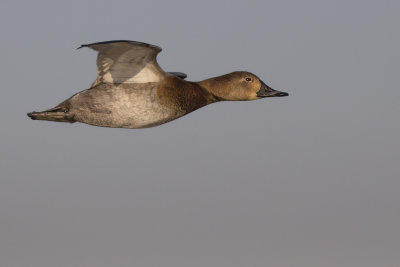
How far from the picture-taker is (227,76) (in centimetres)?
1994

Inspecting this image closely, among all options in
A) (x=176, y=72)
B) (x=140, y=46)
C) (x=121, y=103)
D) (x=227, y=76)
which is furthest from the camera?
(x=176, y=72)

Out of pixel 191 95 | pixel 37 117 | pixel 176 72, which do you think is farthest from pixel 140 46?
pixel 176 72

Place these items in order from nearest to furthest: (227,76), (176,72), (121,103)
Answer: (121,103), (227,76), (176,72)

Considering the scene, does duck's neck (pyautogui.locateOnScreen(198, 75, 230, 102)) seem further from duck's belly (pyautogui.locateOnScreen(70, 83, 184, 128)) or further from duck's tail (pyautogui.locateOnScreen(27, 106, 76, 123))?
duck's tail (pyautogui.locateOnScreen(27, 106, 76, 123))

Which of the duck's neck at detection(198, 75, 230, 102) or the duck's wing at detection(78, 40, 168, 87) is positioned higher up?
the duck's wing at detection(78, 40, 168, 87)

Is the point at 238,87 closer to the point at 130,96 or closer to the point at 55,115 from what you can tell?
the point at 130,96

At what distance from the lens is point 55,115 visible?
64.1 ft

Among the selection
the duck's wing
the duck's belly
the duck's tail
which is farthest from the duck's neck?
the duck's tail

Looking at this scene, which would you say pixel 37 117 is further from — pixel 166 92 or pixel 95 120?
pixel 166 92

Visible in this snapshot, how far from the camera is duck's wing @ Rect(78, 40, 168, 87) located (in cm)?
1823

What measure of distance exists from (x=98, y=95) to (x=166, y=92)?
155 centimetres

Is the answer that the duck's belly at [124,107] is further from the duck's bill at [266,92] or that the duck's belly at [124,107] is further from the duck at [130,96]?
the duck's bill at [266,92]

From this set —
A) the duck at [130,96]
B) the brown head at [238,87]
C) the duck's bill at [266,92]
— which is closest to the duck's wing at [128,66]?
the duck at [130,96]

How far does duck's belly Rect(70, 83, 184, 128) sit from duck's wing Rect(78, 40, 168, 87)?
0.16 m
